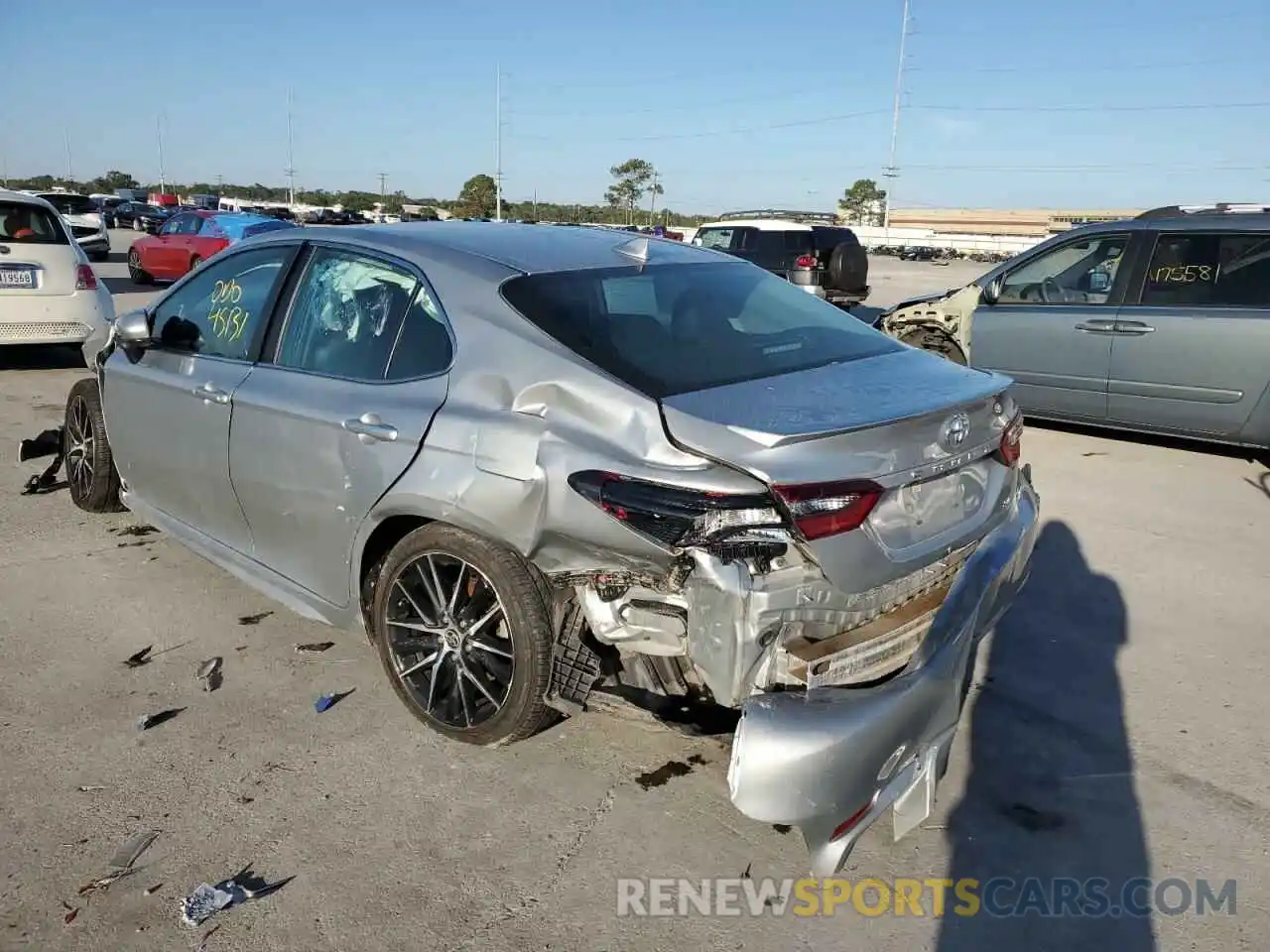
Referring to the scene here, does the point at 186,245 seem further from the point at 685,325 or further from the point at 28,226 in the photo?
the point at 685,325

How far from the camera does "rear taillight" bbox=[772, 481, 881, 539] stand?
7.77 feet

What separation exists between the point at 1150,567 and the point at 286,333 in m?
4.35

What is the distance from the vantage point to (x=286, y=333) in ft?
12.0

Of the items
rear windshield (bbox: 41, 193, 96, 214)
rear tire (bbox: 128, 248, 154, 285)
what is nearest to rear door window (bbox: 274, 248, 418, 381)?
rear tire (bbox: 128, 248, 154, 285)

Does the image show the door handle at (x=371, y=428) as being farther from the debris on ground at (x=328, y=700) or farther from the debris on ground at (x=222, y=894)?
the debris on ground at (x=222, y=894)

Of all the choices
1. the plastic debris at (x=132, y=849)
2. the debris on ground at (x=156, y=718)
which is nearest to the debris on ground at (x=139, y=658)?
the debris on ground at (x=156, y=718)

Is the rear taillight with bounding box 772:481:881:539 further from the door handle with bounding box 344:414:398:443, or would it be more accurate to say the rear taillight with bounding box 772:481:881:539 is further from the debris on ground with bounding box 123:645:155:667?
the debris on ground with bounding box 123:645:155:667

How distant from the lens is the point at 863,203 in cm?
9644

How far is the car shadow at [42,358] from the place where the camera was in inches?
400

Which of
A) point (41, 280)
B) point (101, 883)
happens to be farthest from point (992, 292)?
point (41, 280)

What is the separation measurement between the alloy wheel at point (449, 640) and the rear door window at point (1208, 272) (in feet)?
20.3

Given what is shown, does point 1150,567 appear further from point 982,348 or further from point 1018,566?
point 982,348

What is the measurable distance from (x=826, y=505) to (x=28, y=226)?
376 inches

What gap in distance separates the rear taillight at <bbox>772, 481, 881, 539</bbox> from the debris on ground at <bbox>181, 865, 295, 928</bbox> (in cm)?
167
